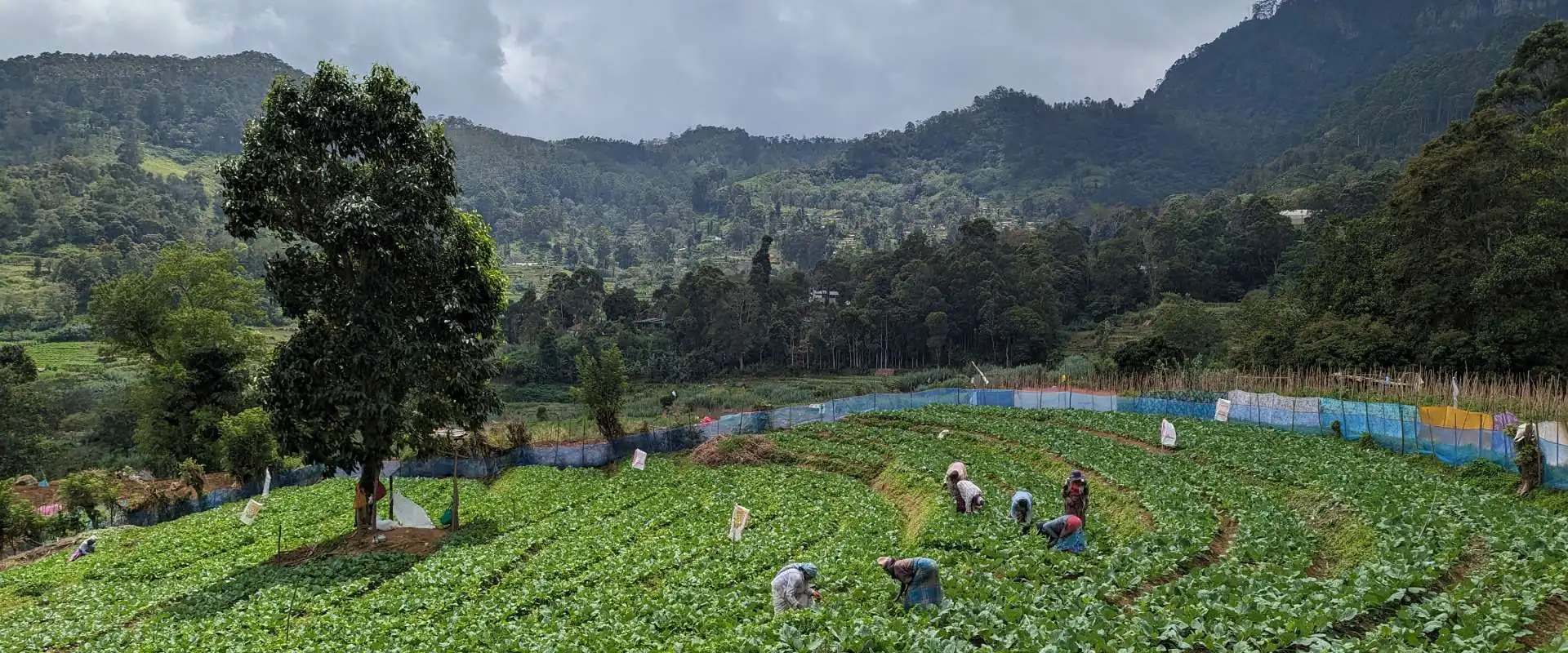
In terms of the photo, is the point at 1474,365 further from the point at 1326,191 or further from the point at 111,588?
the point at 1326,191

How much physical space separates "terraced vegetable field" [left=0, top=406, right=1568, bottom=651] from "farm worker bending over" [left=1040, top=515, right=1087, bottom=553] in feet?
1.83

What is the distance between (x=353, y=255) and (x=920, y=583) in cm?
1745

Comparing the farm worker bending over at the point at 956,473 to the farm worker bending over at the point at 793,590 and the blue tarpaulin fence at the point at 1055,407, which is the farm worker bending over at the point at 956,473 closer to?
the farm worker bending over at the point at 793,590

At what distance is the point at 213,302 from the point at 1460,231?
67.5 m

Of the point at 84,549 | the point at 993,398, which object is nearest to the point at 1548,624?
the point at 84,549

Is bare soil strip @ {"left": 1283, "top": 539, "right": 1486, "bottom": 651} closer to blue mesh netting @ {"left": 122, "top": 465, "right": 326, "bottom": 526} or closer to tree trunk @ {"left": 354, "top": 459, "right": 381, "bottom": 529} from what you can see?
tree trunk @ {"left": 354, "top": 459, "right": 381, "bottom": 529}

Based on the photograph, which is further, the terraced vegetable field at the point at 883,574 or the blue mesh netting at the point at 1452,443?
the blue mesh netting at the point at 1452,443

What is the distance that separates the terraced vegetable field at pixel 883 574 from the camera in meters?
10.5

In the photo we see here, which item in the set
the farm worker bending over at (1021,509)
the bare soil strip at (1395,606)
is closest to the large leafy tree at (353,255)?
the farm worker bending over at (1021,509)

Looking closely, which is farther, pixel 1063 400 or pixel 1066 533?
pixel 1063 400

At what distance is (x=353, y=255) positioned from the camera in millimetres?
22859

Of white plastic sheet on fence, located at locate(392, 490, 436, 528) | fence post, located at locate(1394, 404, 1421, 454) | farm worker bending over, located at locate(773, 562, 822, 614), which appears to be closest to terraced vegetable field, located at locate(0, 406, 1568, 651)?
farm worker bending over, located at locate(773, 562, 822, 614)

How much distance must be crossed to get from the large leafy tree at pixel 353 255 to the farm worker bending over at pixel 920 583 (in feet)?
49.0

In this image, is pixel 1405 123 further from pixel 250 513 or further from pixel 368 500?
pixel 250 513
